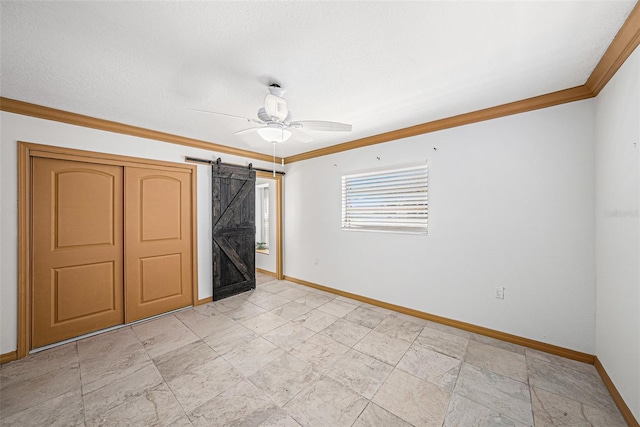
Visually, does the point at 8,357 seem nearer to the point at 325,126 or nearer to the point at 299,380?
the point at 299,380

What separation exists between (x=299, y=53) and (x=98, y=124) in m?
2.60

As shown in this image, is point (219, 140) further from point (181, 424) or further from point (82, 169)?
point (181, 424)

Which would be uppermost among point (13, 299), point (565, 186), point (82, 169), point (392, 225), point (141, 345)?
point (82, 169)

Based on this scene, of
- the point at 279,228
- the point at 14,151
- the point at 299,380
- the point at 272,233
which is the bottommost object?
the point at 299,380

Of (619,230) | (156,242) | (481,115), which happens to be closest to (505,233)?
(619,230)

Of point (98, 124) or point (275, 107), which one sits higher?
point (98, 124)

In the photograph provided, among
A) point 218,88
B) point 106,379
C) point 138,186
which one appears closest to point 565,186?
point 218,88

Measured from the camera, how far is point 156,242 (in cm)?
316

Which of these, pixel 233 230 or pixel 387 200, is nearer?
pixel 387 200

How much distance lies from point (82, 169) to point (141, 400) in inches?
96.5

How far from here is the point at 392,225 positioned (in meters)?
3.29

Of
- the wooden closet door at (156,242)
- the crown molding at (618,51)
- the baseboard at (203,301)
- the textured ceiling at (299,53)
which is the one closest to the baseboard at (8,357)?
the wooden closet door at (156,242)

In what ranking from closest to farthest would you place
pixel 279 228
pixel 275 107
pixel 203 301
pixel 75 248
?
pixel 275 107 < pixel 75 248 < pixel 203 301 < pixel 279 228

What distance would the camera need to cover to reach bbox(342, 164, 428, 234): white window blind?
3.03 metres
